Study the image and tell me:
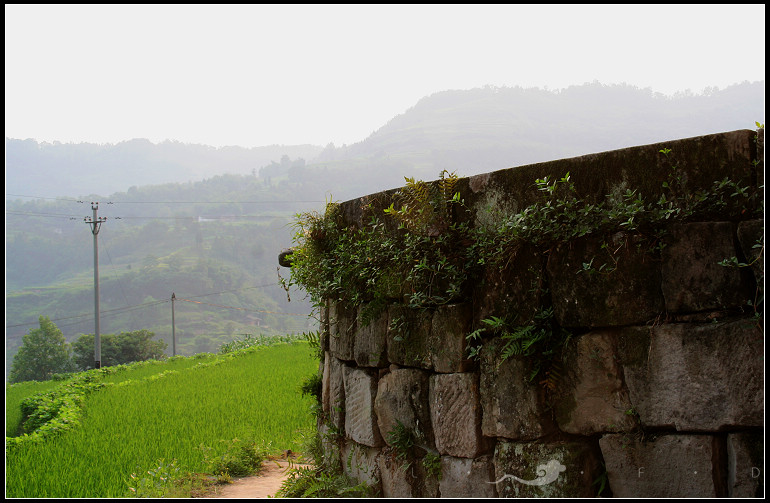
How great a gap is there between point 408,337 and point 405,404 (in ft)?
1.39

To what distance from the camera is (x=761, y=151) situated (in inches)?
102

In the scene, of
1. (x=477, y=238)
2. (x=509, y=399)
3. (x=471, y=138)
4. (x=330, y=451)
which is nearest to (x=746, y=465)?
(x=509, y=399)

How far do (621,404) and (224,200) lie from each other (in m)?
106

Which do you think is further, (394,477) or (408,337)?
(394,477)

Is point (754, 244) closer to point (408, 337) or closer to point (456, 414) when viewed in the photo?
point (456, 414)

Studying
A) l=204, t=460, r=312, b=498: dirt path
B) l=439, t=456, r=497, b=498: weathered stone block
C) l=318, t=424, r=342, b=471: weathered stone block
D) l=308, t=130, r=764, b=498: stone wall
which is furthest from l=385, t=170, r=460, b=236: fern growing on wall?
l=204, t=460, r=312, b=498: dirt path

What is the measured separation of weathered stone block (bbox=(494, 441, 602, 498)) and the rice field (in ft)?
9.14

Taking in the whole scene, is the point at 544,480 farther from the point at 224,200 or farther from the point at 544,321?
the point at 224,200

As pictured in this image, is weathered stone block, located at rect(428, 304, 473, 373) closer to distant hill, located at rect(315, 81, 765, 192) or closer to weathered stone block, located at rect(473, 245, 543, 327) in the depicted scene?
weathered stone block, located at rect(473, 245, 543, 327)

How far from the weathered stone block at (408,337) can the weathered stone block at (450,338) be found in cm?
6

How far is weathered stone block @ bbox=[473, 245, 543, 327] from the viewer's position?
310 centimetres

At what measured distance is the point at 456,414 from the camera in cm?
338

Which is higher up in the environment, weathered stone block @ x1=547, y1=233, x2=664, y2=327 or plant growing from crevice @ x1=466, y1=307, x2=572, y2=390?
weathered stone block @ x1=547, y1=233, x2=664, y2=327

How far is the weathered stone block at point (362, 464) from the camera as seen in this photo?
4062 millimetres
